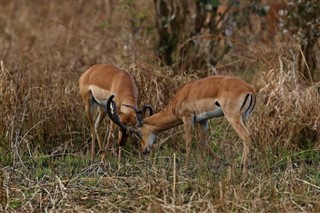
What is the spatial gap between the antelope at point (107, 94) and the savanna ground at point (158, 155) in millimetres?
196

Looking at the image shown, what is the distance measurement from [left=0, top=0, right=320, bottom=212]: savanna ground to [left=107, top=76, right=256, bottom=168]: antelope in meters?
0.14

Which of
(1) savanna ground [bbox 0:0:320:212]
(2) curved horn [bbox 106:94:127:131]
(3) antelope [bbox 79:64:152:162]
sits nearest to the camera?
(1) savanna ground [bbox 0:0:320:212]

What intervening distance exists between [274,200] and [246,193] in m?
0.17

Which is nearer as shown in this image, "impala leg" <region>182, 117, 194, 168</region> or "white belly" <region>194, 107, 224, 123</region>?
"white belly" <region>194, 107, 224, 123</region>

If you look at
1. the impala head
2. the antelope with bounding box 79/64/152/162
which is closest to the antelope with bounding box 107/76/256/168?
the impala head

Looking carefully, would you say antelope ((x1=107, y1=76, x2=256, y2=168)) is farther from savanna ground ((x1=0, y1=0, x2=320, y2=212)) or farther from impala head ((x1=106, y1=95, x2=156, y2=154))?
savanna ground ((x1=0, y1=0, x2=320, y2=212))

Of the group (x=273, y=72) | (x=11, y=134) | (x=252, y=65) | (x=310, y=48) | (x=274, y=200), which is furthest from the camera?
(x=252, y=65)

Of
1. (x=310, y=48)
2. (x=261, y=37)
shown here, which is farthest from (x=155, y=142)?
(x=261, y=37)

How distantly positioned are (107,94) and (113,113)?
1.70 feet

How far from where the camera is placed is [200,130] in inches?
276

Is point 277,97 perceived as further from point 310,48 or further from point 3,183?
point 3,183

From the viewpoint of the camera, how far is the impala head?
6590 mm

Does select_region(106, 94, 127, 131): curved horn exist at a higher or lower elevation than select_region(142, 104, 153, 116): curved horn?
higher

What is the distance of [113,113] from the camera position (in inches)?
260
